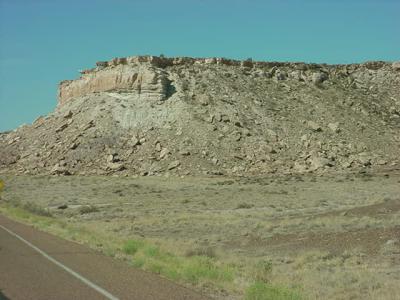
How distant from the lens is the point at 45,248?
53.7ft

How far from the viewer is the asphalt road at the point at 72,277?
32.0 feet

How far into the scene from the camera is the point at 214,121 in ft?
212

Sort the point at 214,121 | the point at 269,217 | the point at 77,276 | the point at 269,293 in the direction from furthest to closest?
1. the point at 214,121
2. the point at 269,217
3. the point at 77,276
4. the point at 269,293

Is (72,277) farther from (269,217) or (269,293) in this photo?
(269,217)

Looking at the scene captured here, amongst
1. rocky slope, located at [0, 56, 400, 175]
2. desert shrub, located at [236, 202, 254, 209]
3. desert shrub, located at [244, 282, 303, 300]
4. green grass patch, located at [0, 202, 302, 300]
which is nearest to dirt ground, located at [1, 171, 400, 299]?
desert shrub, located at [236, 202, 254, 209]

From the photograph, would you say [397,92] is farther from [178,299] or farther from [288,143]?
[178,299]

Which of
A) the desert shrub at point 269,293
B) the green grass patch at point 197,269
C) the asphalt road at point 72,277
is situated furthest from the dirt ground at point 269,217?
the asphalt road at point 72,277

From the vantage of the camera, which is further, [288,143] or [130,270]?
[288,143]

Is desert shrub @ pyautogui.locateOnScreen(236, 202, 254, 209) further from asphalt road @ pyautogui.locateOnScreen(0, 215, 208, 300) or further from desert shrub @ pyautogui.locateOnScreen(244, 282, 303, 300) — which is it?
desert shrub @ pyautogui.locateOnScreen(244, 282, 303, 300)

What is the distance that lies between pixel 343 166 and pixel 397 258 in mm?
45247

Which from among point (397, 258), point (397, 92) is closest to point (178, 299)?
point (397, 258)

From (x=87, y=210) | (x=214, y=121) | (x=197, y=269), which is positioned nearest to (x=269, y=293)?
(x=197, y=269)

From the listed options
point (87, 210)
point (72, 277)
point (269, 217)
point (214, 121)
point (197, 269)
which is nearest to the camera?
point (72, 277)

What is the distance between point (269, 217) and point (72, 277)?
18864 mm
